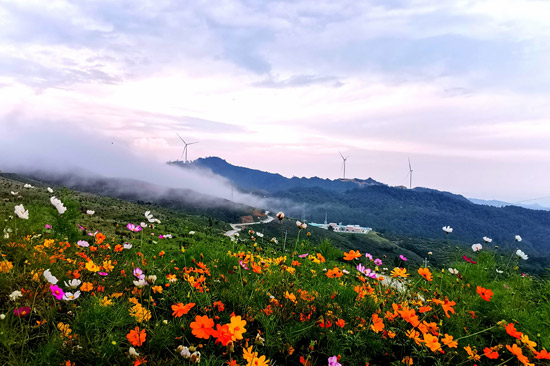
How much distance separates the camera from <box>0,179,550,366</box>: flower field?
8.15 feet

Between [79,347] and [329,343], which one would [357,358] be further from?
[79,347]

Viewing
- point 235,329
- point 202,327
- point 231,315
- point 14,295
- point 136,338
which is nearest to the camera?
point 235,329

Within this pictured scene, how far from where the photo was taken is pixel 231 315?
10.2ft

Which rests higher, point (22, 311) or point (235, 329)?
point (235, 329)

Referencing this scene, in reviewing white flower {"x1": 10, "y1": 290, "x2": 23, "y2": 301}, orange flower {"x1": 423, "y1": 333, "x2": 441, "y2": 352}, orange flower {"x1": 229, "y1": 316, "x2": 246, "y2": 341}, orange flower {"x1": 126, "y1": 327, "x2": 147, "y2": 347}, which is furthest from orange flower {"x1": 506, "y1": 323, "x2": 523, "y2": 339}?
white flower {"x1": 10, "y1": 290, "x2": 23, "y2": 301}

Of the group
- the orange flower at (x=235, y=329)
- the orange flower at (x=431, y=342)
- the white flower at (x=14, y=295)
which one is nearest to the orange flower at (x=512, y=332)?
the orange flower at (x=431, y=342)

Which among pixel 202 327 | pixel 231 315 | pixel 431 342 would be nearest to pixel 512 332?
pixel 431 342

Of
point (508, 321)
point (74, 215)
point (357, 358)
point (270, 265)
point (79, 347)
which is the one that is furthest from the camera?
point (74, 215)

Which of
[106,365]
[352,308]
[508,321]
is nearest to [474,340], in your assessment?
[508,321]

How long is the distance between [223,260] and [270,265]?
705 mm

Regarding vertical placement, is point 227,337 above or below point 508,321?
above

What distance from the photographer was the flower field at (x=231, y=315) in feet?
8.15

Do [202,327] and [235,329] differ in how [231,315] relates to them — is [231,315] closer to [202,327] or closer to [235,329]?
[202,327]

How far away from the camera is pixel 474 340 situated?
3.36m
